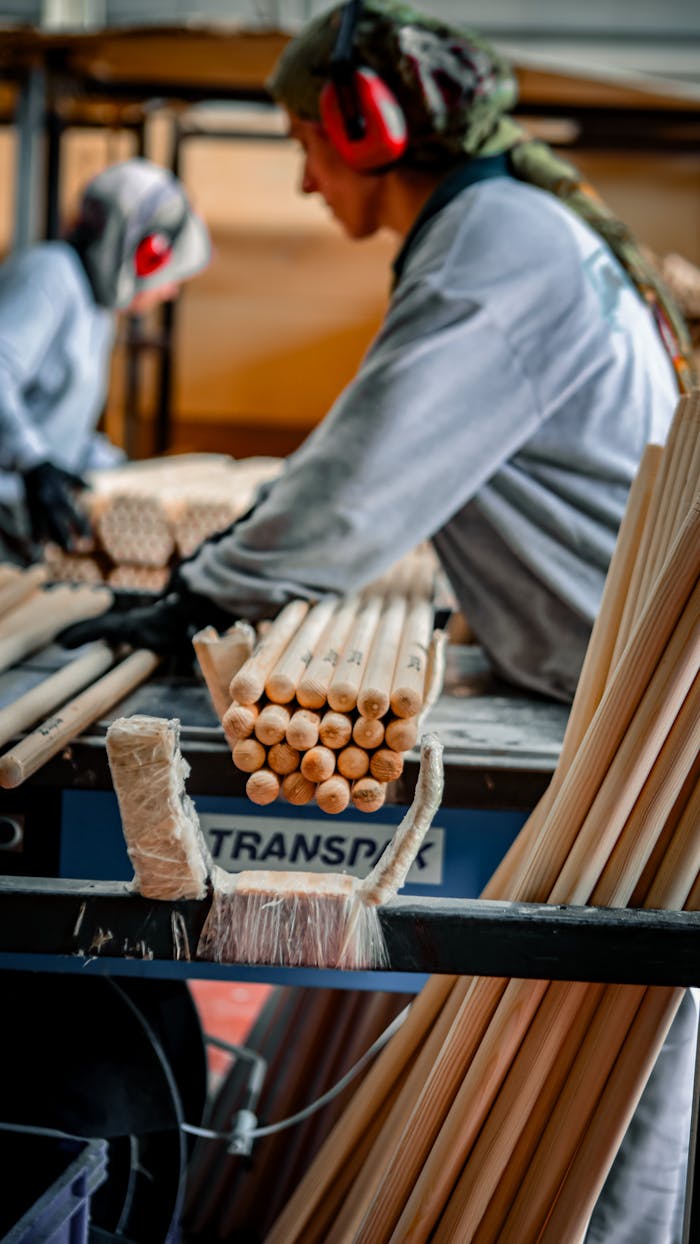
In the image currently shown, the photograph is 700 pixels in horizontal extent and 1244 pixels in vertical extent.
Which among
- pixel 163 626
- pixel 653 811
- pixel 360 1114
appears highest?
Answer: pixel 653 811

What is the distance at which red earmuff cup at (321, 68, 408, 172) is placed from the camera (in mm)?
1935

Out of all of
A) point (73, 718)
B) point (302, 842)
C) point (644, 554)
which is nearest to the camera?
point (644, 554)

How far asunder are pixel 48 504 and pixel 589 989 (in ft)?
8.39

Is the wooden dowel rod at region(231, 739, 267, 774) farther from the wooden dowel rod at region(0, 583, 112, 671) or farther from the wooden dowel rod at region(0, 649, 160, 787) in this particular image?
the wooden dowel rod at region(0, 583, 112, 671)

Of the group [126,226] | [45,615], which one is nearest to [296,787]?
[45,615]

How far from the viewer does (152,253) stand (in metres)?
4.55

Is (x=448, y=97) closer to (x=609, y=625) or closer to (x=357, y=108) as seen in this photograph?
(x=357, y=108)

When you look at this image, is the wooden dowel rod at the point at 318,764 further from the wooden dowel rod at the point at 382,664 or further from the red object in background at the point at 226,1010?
the red object in background at the point at 226,1010

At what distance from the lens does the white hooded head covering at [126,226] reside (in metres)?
4.41

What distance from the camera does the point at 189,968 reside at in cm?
164

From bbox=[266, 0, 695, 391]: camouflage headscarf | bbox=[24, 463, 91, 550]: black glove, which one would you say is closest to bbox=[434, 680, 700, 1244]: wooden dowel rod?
bbox=[266, 0, 695, 391]: camouflage headscarf

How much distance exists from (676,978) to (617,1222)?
0.42 metres

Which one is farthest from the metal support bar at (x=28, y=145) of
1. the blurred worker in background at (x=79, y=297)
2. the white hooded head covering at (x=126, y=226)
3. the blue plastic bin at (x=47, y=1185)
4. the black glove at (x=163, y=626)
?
the blue plastic bin at (x=47, y=1185)

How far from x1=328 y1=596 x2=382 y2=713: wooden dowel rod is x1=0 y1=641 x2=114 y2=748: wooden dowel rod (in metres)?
0.39
